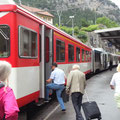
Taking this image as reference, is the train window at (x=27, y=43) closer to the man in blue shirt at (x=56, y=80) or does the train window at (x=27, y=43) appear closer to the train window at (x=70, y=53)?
the man in blue shirt at (x=56, y=80)

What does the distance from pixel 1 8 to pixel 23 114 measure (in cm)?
287

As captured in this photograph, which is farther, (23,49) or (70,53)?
(70,53)

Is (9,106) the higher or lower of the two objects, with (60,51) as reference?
lower

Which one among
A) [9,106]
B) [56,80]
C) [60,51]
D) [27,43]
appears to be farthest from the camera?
[60,51]

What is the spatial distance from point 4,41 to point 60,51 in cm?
441

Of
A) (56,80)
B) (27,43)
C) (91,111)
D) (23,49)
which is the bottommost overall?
(91,111)

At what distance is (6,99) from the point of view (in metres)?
2.56

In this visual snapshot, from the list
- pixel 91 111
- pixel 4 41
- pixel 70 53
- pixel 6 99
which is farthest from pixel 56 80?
pixel 6 99

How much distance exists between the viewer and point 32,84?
6.43m

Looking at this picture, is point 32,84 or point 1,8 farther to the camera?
point 32,84

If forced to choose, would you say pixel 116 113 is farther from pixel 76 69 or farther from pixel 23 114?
pixel 23 114

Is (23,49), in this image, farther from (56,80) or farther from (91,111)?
(91,111)

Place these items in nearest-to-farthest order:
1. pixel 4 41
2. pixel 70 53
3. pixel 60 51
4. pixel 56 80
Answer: pixel 4 41 < pixel 56 80 < pixel 60 51 < pixel 70 53

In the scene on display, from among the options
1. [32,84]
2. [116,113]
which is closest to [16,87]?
[32,84]
